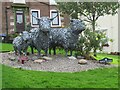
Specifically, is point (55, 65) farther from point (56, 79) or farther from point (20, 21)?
point (20, 21)

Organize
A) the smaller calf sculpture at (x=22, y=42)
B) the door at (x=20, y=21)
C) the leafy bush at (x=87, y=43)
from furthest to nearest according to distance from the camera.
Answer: the door at (x=20, y=21) → the leafy bush at (x=87, y=43) → the smaller calf sculpture at (x=22, y=42)

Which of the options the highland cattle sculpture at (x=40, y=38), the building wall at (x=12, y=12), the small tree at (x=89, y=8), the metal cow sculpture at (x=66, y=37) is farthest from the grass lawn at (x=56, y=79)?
the building wall at (x=12, y=12)

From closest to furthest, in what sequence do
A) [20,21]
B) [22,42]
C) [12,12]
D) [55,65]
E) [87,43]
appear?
[55,65] → [22,42] → [87,43] → [12,12] → [20,21]

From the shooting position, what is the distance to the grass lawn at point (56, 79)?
8.11 m

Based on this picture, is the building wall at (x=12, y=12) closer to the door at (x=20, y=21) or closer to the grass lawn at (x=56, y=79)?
the door at (x=20, y=21)

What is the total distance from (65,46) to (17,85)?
4.80 metres

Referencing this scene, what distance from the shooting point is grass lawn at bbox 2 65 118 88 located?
8.11 m

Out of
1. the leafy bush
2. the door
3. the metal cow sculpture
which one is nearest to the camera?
the metal cow sculpture

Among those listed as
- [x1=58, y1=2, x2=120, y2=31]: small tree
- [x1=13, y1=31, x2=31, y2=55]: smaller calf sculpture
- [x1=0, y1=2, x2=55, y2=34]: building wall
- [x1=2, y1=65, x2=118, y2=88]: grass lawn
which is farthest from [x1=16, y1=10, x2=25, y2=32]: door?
[x1=2, y1=65, x2=118, y2=88]: grass lawn

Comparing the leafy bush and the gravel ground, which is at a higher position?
the leafy bush

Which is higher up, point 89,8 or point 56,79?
point 89,8

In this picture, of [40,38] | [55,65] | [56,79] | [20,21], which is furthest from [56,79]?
[20,21]

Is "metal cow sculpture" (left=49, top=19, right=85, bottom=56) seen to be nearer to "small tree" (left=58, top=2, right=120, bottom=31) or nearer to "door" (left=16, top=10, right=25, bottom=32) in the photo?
"small tree" (left=58, top=2, right=120, bottom=31)

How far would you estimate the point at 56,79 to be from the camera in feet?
29.0
